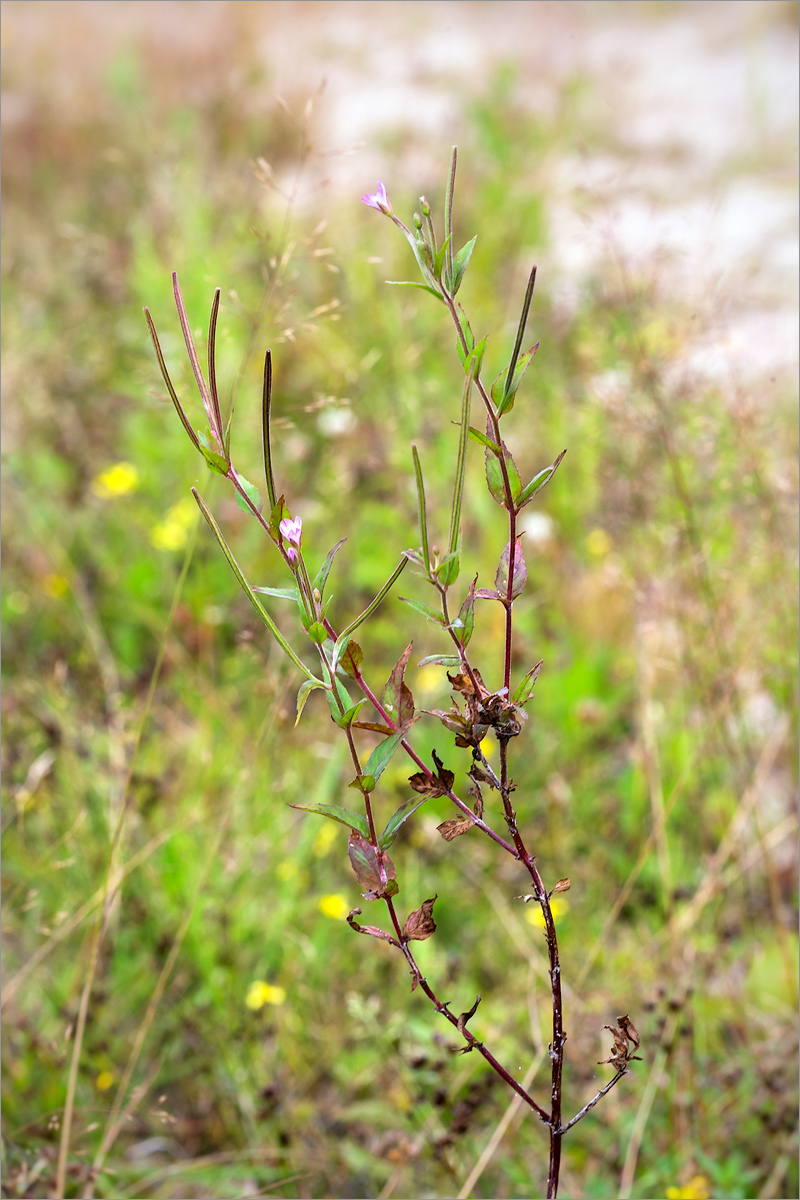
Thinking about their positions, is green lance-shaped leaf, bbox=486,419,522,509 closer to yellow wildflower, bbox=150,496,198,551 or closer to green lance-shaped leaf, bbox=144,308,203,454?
green lance-shaped leaf, bbox=144,308,203,454

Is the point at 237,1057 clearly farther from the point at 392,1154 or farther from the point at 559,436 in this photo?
the point at 559,436

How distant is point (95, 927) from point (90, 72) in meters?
6.76

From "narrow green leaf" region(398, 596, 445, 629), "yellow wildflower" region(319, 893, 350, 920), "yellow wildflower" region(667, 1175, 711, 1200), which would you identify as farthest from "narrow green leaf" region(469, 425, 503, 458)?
"yellow wildflower" region(319, 893, 350, 920)

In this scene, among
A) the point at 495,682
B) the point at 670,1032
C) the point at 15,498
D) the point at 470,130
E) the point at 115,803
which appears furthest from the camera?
Answer: the point at 470,130

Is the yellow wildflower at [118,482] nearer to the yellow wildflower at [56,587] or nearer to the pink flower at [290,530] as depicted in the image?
the yellow wildflower at [56,587]

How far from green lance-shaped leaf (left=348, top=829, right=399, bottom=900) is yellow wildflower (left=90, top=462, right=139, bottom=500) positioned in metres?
2.06

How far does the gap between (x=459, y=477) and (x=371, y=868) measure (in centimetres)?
29

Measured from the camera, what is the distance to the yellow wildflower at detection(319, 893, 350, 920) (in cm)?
152

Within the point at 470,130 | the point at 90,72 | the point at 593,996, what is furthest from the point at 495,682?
the point at 90,72

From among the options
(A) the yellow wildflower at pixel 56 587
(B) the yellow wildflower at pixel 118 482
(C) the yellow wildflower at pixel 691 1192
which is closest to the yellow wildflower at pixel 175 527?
(B) the yellow wildflower at pixel 118 482

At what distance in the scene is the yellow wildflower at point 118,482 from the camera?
251cm

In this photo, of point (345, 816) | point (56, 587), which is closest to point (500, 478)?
point (345, 816)

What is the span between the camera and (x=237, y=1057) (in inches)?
53.2

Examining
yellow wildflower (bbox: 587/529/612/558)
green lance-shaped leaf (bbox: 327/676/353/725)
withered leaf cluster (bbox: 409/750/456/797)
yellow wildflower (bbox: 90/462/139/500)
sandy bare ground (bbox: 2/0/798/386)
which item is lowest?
withered leaf cluster (bbox: 409/750/456/797)
